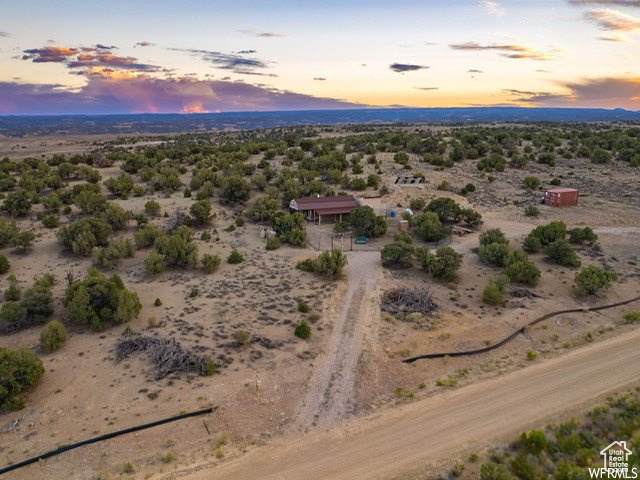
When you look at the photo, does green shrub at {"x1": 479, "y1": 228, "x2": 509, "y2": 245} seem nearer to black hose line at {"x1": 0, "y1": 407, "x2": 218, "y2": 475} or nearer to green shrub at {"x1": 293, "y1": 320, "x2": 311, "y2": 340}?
green shrub at {"x1": 293, "y1": 320, "x2": 311, "y2": 340}

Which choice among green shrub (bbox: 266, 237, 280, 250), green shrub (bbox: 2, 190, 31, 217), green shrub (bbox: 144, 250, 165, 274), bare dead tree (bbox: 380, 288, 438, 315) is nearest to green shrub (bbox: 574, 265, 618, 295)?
bare dead tree (bbox: 380, 288, 438, 315)

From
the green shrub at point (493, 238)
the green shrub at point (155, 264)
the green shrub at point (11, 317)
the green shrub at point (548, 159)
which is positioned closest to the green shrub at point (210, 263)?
the green shrub at point (155, 264)

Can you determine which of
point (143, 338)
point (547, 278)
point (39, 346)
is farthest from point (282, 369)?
point (547, 278)

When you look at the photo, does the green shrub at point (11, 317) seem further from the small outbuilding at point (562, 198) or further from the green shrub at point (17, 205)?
the small outbuilding at point (562, 198)

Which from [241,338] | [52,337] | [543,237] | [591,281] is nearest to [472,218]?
[543,237]

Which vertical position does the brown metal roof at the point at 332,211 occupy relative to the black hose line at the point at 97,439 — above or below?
above

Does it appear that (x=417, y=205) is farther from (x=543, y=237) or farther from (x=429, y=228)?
(x=543, y=237)
